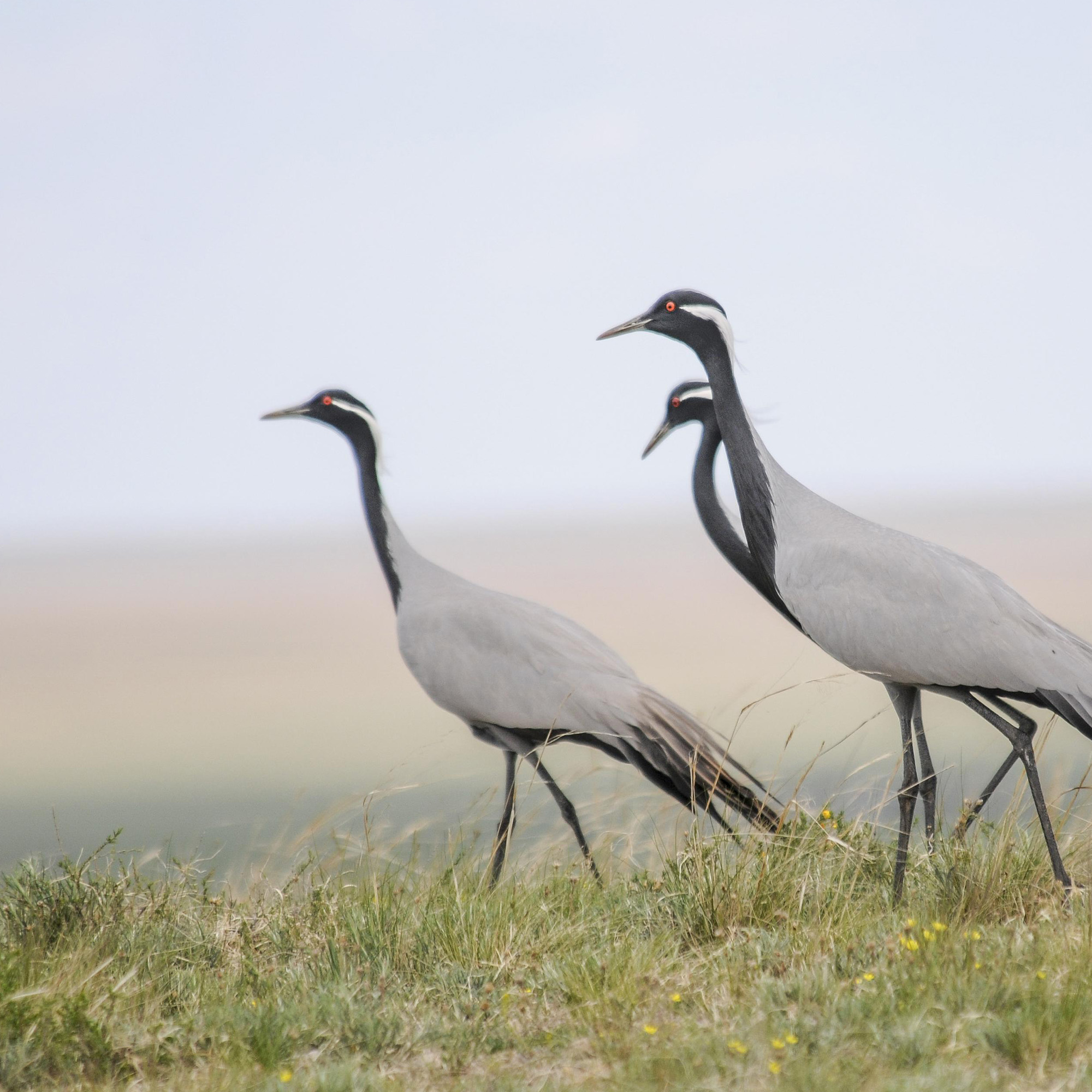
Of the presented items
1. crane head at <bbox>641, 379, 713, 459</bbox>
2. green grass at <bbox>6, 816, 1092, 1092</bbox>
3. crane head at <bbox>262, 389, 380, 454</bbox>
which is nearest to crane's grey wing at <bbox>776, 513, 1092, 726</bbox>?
green grass at <bbox>6, 816, 1092, 1092</bbox>

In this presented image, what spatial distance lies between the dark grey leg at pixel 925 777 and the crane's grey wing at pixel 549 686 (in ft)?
2.09

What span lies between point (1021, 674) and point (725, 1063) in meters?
2.02

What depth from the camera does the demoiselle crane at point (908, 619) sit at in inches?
164

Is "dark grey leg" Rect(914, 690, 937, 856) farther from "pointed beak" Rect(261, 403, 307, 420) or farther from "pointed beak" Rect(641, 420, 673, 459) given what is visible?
"pointed beak" Rect(261, 403, 307, 420)

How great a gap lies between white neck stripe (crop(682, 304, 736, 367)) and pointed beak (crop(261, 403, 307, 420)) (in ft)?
6.75

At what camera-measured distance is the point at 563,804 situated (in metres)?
5.11

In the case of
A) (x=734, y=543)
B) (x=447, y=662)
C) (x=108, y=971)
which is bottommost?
(x=108, y=971)

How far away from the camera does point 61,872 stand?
14.0 feet

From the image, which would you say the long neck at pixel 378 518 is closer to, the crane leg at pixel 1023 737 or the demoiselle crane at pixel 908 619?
the demoiselle crane at pixel 908 619

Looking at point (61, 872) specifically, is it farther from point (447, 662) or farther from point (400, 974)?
point (447, 662)

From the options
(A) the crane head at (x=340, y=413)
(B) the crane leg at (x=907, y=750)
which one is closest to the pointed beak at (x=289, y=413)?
(A) the crane head at (x=340, y=413)

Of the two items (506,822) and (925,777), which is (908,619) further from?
(506,822)

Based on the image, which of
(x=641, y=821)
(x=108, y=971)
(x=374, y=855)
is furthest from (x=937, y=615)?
(x=108, y=971)

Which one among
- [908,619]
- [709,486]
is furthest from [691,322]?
[908,619]
